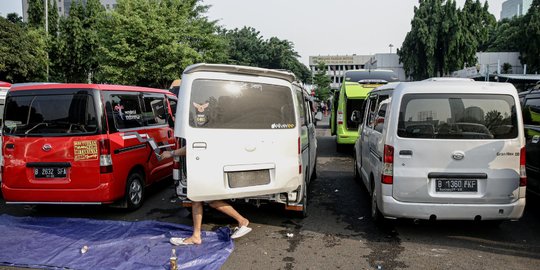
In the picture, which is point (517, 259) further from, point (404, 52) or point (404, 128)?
point (404, 52)

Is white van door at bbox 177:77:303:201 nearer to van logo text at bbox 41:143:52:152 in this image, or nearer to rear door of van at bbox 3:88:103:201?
rear door of van at bbox 3:88:103:201

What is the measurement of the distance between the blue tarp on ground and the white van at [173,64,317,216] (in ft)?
1.98

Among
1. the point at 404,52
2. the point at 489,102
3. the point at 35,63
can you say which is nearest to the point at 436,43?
the point at 404,52

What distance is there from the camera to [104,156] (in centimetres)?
561

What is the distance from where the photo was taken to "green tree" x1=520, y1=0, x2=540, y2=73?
37719mm

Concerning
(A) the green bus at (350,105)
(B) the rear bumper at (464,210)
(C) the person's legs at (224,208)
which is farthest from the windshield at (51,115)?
(A) the green bus at (350,105)

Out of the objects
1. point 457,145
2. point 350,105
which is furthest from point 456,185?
point 350,105

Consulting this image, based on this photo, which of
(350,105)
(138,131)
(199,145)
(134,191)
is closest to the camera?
(199,145)

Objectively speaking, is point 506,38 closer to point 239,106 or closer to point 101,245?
point 239,106

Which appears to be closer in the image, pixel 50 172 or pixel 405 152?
pixel 405 152

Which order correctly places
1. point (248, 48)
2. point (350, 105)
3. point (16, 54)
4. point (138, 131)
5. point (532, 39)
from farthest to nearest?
point (248, 48)
point (532, 39)
point (16, 54)
point (350, 105)
point (138, 131)

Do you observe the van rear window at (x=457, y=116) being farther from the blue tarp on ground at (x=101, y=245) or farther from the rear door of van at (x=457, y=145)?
the blue tarp on ground at (x=101, y=245)

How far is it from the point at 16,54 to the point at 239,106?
2450 centimetres

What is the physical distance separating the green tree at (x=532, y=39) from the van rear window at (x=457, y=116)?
4011 cm
